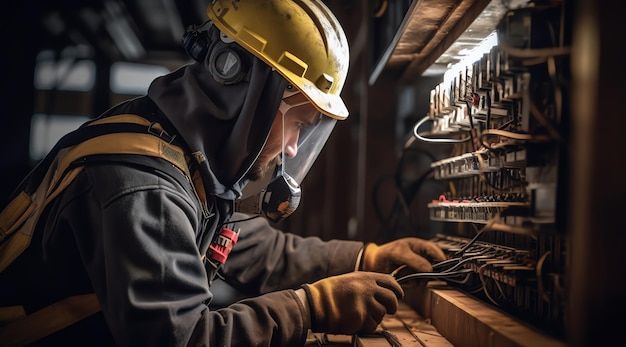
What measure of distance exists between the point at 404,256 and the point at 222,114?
0.78m

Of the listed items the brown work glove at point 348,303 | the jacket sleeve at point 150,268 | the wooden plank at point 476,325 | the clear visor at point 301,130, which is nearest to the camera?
Result: the wooden plank at point 476,325

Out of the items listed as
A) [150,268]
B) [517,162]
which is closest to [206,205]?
[150,268]

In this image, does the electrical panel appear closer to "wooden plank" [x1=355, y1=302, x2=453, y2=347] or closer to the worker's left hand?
the worker's left hand

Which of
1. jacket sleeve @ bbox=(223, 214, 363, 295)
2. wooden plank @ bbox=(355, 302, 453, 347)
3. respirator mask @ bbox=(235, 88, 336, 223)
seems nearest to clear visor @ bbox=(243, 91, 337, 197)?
respirator mask @ bbox=(235, 88, 336, 223)

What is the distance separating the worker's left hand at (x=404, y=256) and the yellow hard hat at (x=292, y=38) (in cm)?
55

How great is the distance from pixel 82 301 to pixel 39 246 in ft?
0.61

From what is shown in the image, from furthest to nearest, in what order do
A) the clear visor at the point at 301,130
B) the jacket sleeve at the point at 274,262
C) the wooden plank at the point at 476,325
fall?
1. the jacket sleeve at the point at 274,262
2. the clear visor at the point at 301,130
3. the wooden plank at the point at 476,325

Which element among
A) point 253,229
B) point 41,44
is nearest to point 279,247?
point 253,229

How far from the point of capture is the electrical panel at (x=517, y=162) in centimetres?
99

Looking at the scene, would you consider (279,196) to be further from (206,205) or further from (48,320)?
(48,320)

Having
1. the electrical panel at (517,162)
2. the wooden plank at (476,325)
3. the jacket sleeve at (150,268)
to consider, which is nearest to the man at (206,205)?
the jacket sleeve at (150,268)

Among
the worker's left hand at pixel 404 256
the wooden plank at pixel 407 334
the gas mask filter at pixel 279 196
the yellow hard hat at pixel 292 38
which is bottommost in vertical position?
the wooden plank at pixel 407 334

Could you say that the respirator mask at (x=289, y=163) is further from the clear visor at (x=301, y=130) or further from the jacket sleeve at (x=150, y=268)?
the jacket sleeve at (x=150, y=268)

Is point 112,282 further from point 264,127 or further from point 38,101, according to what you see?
point 38,101
